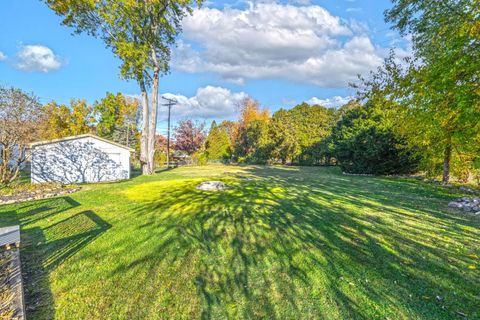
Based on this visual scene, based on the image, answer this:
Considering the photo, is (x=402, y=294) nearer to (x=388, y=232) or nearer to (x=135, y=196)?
(x=388, y=232)

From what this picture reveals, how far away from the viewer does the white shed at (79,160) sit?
40.4 ft

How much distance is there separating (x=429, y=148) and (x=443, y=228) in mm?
8451

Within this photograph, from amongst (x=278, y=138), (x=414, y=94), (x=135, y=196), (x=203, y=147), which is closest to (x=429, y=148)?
(x=414, y=94)

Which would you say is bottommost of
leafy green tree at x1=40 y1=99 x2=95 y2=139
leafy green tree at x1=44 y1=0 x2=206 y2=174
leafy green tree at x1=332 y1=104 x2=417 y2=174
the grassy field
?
the grassy field

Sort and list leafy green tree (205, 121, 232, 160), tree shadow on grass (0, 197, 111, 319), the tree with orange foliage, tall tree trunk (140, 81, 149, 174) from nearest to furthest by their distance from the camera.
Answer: tree shadow on grass (0, 197, 111, 319)
tall tree trunk (140, 81, 149, 174)
the tree with orange foliage
leafy green tree (205, 121, 232, 160)

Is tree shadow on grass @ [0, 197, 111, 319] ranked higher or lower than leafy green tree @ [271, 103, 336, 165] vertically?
lower

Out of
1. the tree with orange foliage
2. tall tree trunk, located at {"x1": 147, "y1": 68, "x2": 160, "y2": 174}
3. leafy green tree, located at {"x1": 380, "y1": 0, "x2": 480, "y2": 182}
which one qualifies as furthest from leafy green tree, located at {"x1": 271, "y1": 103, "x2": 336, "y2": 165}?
leafy green tree, located at {"x1": 380, "y1": 0, "x2": 480, "y2": 182}

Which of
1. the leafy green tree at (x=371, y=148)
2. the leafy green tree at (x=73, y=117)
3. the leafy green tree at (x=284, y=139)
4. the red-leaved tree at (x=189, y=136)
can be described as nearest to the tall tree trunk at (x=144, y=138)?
the leafy green tree at (x=371, y=148)

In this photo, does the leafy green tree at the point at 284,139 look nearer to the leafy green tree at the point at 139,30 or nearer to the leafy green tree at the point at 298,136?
the leafy green tree at the point at 298,136

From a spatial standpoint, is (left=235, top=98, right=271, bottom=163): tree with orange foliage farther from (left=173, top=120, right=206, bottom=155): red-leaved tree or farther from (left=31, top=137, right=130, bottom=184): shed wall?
(left=31, top=137, right=130, bottom=184): shed wall

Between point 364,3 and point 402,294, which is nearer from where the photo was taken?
point 402,294

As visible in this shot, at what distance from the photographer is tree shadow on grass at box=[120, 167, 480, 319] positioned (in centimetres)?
234

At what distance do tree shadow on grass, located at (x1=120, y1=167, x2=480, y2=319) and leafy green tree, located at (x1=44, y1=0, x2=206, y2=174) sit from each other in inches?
462

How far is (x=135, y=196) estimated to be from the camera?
7727 millimetres
